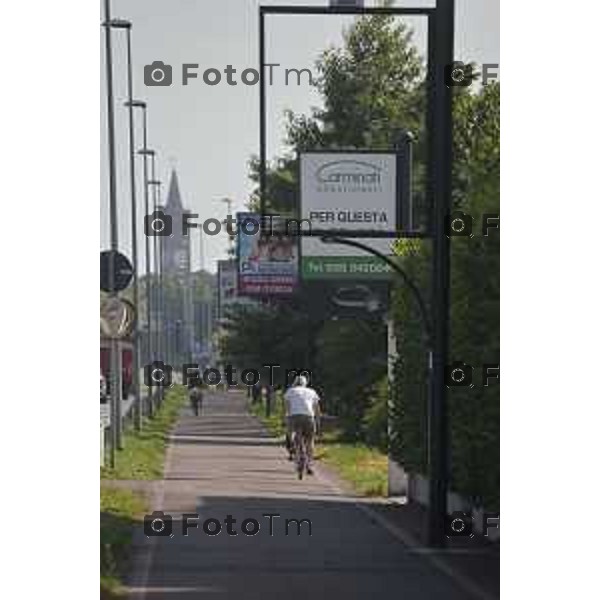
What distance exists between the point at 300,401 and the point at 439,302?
4768mm

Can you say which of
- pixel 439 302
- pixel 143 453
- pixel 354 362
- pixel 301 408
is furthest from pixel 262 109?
pixel 354 362

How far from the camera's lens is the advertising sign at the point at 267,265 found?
76.9ft

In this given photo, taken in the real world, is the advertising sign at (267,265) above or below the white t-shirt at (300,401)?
above

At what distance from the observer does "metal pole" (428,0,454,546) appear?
1373 centimetres

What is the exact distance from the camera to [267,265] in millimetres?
25609

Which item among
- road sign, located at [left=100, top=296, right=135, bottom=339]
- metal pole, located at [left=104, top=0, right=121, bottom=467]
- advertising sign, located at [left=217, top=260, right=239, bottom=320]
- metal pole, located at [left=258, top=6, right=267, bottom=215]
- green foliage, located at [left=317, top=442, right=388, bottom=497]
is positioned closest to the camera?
metal pole, located at [left=258, top=6, right=267, bottom=215]

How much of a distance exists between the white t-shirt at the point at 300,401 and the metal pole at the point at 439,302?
4283 millimetres

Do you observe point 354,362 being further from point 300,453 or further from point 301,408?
point 301,408

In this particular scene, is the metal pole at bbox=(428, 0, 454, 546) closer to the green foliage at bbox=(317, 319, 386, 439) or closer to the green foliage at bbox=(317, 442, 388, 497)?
the green foliage at bbox=(317, 442, 388, 497)

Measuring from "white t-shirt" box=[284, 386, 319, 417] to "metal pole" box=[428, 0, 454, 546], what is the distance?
4.28 meters

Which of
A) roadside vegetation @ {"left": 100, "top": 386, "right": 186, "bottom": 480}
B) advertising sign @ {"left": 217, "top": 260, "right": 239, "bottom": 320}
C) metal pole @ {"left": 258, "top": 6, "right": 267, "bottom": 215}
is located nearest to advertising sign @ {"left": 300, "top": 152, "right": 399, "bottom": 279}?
roadside vegetation @ {"left": 100, "top": 386, "right": 186, "bottom": 480}

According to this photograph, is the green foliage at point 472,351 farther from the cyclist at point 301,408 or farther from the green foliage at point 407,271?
the cyclist at point 301,408

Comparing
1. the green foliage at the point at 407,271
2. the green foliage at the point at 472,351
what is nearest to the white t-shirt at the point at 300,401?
the green foliage at the point at 407,271
